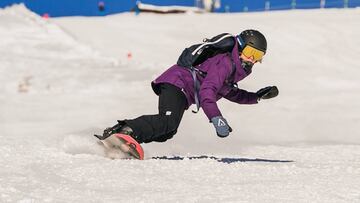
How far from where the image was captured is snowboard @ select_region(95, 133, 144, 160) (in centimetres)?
475

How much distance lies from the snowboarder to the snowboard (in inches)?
3.1

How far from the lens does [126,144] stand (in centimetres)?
475

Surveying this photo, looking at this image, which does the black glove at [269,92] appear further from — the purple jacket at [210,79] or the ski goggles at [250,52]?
the ski goggles at [250,52]

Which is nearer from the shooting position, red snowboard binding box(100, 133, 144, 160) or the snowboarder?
red snowboard binding box(100, 133, 144, 160)

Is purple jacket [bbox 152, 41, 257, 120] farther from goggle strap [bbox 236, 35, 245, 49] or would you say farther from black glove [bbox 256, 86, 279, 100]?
black glove [bbox 256, 86, 279, 100]

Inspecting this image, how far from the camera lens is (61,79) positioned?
1413 centimetres

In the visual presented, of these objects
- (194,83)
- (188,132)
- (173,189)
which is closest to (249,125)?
→ (188,132)

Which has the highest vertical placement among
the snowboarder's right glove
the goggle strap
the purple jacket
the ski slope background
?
the goggle strap

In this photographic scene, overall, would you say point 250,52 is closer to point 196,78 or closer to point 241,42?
point 241,42

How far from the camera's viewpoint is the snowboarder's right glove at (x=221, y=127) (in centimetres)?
452

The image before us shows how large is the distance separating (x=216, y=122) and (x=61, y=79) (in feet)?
32.5

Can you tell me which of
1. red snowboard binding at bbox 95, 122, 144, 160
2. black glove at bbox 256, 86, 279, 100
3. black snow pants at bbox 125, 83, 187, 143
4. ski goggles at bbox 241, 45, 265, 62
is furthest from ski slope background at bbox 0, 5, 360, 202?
ski goggles at bbox 241, 45, 265, 62

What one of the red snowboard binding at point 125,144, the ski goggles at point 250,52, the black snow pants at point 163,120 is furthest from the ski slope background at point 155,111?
the ski goggles at point 250,52

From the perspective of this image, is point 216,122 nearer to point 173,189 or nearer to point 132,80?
point 173,189
